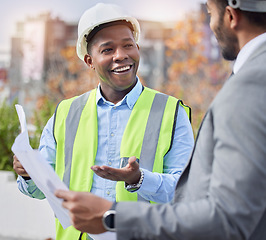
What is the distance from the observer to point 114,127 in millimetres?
2381

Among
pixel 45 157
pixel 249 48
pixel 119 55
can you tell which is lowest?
pixel 45 157

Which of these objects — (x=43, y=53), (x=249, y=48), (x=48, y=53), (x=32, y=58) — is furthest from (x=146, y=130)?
(x=43, y=53)

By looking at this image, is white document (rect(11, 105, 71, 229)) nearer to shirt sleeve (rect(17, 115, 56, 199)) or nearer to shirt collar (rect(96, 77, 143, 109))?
shirt sleeve (rect(17, 115, 56, 199))

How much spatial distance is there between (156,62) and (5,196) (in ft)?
35.9

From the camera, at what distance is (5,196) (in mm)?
5453

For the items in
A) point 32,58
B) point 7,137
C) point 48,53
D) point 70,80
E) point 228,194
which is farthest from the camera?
point 48,53

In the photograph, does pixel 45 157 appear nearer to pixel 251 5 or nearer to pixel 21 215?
pixel 251 5

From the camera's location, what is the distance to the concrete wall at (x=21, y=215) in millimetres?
5148

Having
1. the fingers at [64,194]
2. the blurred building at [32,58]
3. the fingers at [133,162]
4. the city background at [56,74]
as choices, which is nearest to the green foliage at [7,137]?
the city background at [56,74]

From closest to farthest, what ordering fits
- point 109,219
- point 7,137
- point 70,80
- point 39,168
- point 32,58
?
point 109,219 → point 39,168 → point 7,137 → point 70,80 → point 32,58

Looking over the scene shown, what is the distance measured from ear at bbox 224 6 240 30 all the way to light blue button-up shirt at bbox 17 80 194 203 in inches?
33.2

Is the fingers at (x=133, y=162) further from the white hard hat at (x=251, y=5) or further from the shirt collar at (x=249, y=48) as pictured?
the white hard hat at (x=251, y=5)

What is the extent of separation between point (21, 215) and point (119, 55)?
3402 millimetres

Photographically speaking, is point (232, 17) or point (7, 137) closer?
point (232, 17)
